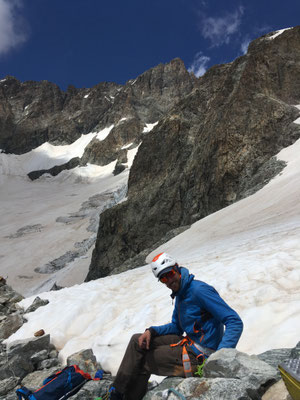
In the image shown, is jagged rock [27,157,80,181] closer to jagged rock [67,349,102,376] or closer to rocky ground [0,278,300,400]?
rocky ground [0,278,300,400]

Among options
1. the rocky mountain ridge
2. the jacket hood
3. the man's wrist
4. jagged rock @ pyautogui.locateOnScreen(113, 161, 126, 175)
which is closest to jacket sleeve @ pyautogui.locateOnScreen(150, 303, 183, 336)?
the man's wrist

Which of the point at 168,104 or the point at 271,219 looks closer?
the point at 271,219

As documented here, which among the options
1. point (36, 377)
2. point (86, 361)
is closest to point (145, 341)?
point (86, 361)

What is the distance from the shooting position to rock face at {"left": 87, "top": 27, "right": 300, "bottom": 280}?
68.2ft

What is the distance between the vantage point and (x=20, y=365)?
5719 mm

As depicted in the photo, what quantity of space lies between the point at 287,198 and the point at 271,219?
1.96 meters

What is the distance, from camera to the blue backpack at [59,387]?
11.4 ft

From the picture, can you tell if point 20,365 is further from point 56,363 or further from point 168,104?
point 168,104

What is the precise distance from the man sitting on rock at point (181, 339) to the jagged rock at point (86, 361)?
1991 mm

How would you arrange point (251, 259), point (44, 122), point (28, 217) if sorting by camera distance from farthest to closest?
point (44, 122) < point (28, 217) < point (251, 259)

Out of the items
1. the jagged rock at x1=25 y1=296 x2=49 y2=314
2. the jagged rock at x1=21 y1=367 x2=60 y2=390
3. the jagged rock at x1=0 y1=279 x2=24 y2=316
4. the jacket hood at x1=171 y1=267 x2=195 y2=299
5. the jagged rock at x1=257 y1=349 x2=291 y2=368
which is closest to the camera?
the jagged rock at x1=257 y1=349 x2=291 y2=368

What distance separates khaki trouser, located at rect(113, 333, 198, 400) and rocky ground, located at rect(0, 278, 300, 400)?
117 mm

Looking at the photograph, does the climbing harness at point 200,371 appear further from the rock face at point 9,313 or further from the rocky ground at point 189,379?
the rock face at point 9,313

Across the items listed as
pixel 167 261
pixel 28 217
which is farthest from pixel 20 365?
pixel 28 217
